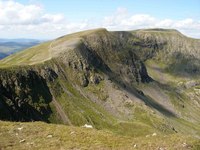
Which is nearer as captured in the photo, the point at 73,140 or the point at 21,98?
the point at 73,140

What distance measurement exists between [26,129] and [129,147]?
14.3 metres

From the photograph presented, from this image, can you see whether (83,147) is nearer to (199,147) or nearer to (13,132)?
(13,132)

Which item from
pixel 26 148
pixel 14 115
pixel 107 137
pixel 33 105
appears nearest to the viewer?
pixel 26 148

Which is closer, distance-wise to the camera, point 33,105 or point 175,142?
point 175,142

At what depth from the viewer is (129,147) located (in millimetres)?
36031

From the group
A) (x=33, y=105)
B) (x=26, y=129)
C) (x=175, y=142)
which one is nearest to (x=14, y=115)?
(x=33, y=105)

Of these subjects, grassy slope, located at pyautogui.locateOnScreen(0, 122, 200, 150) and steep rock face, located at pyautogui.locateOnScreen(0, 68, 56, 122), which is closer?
grassy slope, located at pyautogui.locateOnScreen(0, 122, 200, 150)

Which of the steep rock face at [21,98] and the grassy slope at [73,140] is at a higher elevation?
the grassy slope at [73,140]

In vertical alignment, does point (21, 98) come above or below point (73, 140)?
below

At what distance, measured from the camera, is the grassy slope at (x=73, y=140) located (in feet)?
116

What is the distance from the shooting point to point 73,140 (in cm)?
3744

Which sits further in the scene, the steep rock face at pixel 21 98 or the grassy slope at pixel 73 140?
the steep rock face at pixel 21 98

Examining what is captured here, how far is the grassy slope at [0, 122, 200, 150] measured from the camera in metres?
35.4

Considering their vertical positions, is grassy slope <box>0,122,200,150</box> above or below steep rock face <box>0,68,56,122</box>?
above
